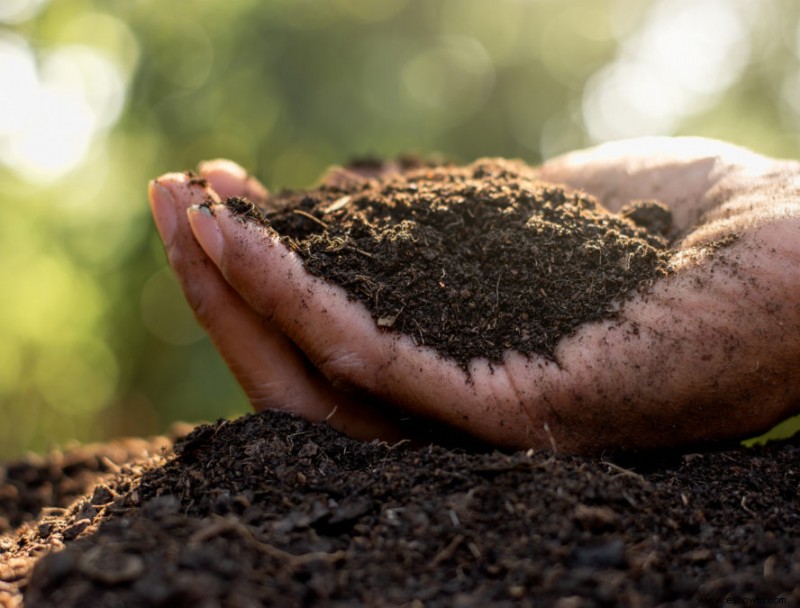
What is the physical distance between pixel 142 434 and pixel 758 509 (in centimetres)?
805

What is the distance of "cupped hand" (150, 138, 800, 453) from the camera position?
2.05 meters

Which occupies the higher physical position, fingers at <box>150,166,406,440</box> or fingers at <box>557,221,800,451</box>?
fingers at <box>150,166,406,440</box>

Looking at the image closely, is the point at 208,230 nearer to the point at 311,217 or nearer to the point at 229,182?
the point at 311,217

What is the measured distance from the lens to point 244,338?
8.11 feet

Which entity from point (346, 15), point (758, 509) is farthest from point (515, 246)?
point (346, 15)

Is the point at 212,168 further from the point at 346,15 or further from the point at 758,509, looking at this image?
the point at 346,15

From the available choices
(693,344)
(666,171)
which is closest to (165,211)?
(693,344)

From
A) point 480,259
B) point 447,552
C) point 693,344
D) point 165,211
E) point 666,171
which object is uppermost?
point 165,211

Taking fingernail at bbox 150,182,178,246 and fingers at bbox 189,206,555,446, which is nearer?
fingers at bbox 189,206,555,446

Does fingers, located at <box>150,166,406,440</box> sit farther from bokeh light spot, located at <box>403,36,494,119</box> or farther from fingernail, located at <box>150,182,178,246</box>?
bokeh light spot, located at <box>403,36,494,119</box>

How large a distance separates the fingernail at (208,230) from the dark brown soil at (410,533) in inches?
24.9

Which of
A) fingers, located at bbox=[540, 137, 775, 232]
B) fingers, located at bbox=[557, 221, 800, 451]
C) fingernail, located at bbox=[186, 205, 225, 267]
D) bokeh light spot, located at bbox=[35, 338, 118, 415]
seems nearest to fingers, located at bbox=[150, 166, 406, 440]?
fingernail, located at bbox=[186, 205, 225, 267]

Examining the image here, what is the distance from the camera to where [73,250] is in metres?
7.43

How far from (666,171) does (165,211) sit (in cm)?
202
